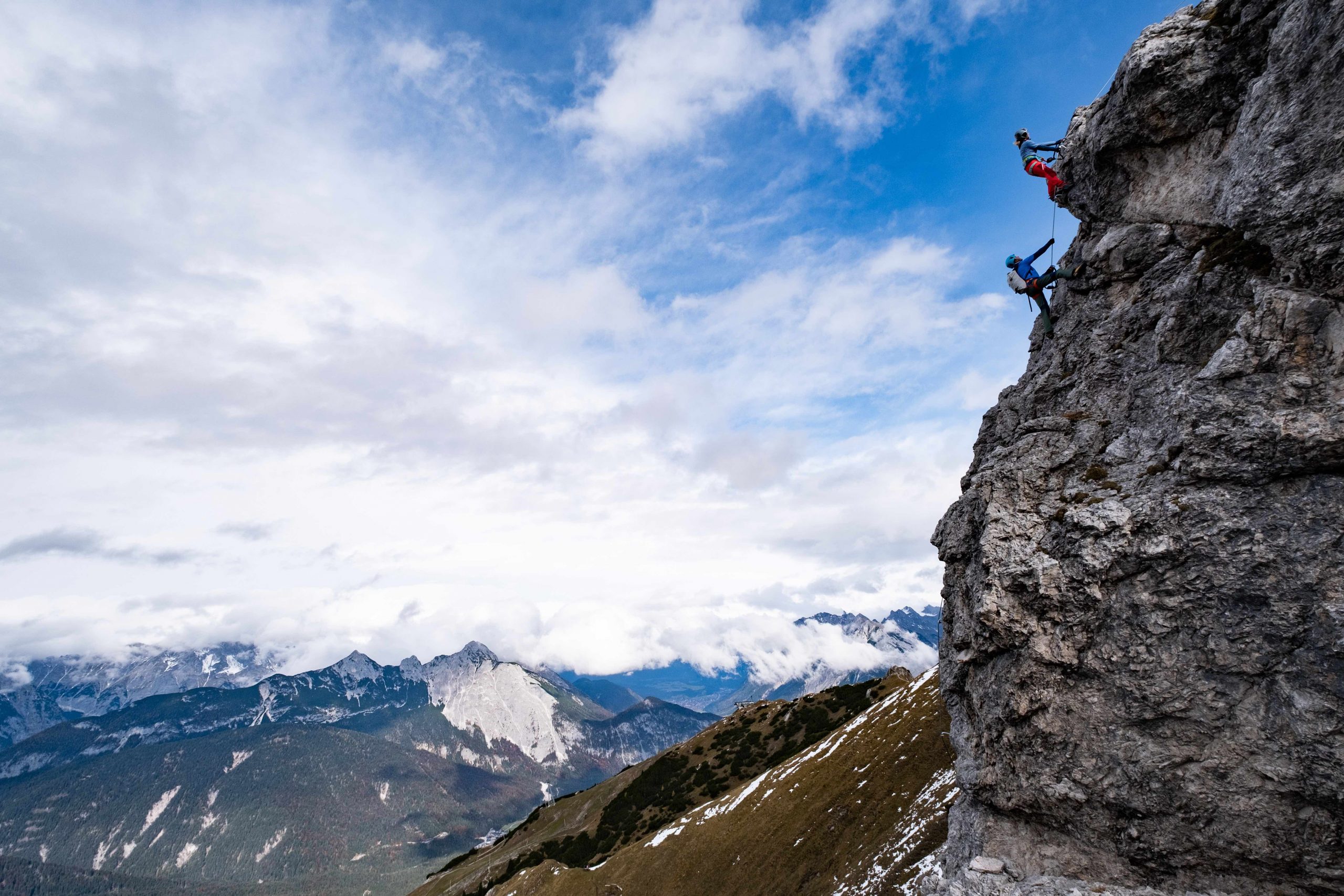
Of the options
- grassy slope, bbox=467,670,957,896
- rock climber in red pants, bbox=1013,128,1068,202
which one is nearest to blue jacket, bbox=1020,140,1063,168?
rock climber in red pants, bbox=1013,128,1068,202

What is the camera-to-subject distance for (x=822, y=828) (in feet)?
174

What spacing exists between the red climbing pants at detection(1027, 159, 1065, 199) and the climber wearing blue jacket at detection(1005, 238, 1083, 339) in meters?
2.39

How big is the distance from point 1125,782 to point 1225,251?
59.3ft

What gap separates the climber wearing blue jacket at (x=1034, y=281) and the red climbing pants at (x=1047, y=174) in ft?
7.84

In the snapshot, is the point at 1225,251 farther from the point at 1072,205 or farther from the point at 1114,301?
the point at 1072,205

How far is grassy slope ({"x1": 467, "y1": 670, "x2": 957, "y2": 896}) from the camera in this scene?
43.6m

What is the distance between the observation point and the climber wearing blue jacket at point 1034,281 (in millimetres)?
29734

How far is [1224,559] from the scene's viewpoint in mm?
18375

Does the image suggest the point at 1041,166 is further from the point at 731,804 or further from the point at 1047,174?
the point at 731,804

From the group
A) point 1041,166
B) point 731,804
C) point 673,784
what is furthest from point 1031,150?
point 673,784

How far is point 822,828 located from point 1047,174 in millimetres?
51857

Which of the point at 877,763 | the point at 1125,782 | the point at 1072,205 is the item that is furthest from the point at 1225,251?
the point at 877,763

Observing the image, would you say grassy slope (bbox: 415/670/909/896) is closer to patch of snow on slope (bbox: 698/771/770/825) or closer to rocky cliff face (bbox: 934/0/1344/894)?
patch of snow on slope (bbox: 698/771/770/825)

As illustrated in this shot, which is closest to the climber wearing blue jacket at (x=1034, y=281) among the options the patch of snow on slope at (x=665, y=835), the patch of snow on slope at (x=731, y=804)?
the patch of snow on slope at (x=731, y=804)
